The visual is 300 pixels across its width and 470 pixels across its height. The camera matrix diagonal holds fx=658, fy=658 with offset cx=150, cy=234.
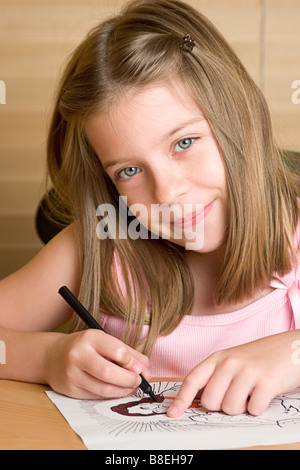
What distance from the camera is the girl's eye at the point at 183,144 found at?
0.96 metres

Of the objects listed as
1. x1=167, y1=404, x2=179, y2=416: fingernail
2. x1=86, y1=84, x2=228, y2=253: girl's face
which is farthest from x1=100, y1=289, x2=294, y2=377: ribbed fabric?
x1=167, y1=404, x2=179, y2=416: fingernail

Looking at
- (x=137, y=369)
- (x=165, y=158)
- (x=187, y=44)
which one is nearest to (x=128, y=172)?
(x=165, y=158)

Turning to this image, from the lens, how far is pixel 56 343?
2.96 feet

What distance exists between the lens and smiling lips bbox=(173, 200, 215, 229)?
0.98m

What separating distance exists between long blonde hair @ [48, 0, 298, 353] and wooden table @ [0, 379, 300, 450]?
0.28 m

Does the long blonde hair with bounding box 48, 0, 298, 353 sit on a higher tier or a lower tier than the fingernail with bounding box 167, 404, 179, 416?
higher

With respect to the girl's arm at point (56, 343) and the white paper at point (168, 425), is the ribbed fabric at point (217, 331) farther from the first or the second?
the white paper at point (168, 425)

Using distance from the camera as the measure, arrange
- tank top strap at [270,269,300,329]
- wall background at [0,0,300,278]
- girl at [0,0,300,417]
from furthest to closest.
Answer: wall background at [0,0,300,278] → tank top strap at [270,269,300,329] → girl at [0,0,300,417]

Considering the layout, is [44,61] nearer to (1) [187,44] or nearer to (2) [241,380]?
(1) [187,44]

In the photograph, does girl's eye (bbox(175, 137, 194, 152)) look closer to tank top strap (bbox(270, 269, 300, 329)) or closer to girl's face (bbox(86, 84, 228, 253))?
girl's face (bbox(86, 84, 228, 253))

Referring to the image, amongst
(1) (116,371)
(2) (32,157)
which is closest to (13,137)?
(2) (32,157)

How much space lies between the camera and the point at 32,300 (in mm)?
1147

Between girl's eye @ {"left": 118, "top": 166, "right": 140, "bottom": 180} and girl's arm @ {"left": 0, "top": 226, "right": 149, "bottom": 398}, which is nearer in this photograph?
girl's arm @ {"left": 0, "top": 226, "right": 149, "bottom": 398}

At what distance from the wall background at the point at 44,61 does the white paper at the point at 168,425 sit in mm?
1497
